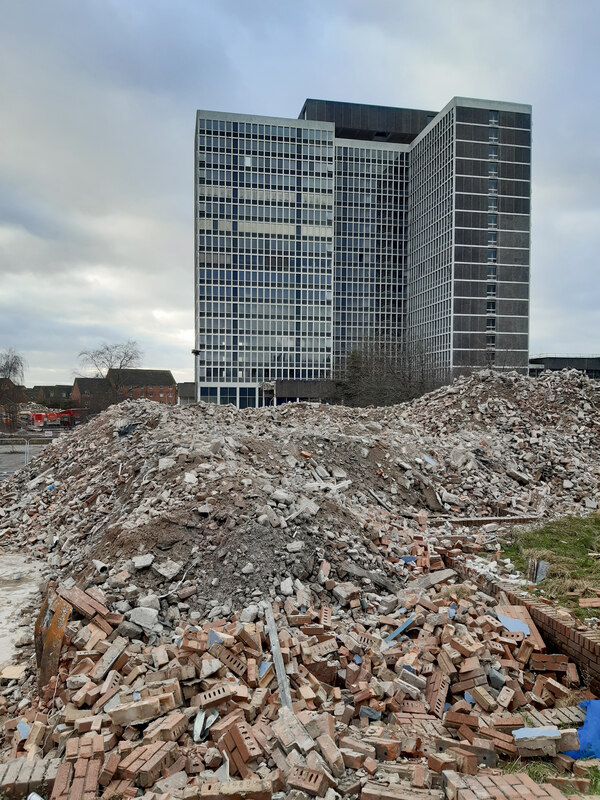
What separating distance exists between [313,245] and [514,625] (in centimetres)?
6313

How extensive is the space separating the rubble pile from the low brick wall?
1.65m

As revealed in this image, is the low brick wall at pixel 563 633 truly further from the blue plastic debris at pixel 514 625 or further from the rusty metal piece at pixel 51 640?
the rusty metal piece at pixel 51 640

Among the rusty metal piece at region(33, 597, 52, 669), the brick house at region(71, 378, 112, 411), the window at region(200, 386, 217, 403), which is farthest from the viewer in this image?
the window at region(200, 386, 217, 403)

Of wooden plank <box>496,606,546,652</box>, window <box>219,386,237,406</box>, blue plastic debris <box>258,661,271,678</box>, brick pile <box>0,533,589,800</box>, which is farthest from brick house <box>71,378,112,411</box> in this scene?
wooden plank <box>496,606,546,652</box>

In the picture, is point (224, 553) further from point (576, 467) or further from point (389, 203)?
point (389, 203)

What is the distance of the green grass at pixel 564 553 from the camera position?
25.0 ft

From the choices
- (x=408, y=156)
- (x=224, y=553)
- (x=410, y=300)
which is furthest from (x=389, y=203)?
(x=224, y=553)

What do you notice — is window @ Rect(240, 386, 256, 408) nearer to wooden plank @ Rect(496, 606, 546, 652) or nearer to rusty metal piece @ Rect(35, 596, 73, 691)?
rusty metal piece @ Rect(35, 596, 73, 691)

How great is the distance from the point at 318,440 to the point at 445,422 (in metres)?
7.30

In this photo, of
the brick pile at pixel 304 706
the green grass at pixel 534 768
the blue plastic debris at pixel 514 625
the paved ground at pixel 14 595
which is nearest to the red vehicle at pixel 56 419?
the paved ground at pixel 14 595

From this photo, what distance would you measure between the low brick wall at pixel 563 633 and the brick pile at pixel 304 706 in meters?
0.17

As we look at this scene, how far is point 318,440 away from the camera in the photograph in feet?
45.3

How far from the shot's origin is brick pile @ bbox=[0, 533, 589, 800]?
14.2 ft

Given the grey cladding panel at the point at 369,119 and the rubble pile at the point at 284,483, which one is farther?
the grey cladding panel at the point at 369,119
